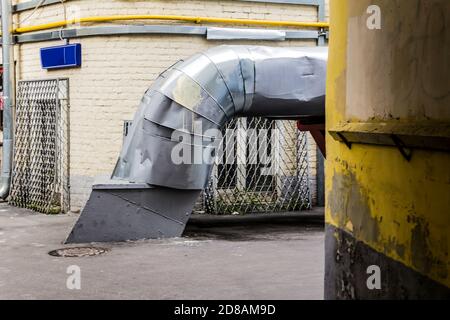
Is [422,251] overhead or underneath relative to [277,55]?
underneath

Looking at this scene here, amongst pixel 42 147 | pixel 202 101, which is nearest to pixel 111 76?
pixel 42 147

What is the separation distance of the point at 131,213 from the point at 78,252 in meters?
1.02

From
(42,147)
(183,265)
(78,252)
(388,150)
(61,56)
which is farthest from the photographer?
(42,147)

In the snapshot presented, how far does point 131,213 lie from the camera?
9.65 meters

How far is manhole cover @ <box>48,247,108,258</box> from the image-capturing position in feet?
28.8

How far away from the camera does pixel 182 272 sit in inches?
307

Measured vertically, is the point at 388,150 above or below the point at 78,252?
above

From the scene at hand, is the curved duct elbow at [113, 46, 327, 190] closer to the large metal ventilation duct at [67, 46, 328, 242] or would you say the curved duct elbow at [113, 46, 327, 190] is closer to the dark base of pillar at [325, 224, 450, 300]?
the large metal ventilation duct at [67, 46, 328, 242]

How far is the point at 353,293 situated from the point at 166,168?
16.2 feet

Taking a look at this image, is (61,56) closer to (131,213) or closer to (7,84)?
(7,84)

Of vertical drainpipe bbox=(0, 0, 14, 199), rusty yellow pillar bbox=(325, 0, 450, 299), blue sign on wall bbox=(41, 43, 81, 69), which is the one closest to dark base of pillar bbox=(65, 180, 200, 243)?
blue sign on wall bbox=(41, 43, 81, 69)
